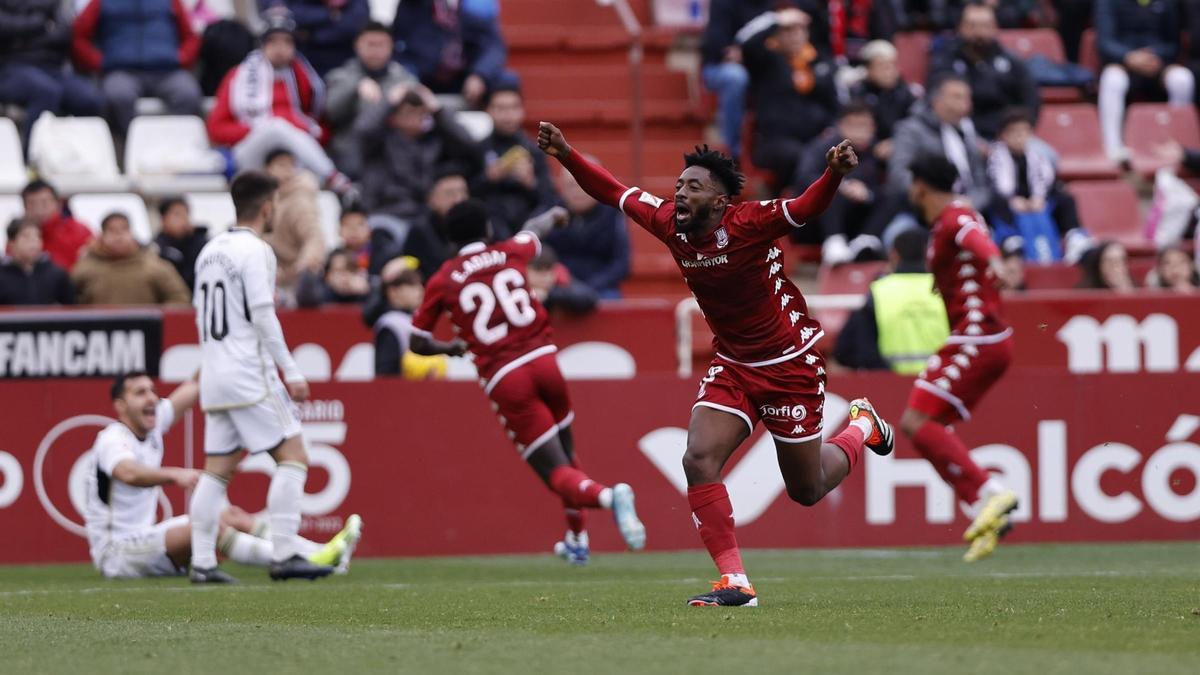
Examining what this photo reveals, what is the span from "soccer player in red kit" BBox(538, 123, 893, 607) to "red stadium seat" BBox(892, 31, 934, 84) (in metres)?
11.0

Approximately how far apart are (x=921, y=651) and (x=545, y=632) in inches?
64.5

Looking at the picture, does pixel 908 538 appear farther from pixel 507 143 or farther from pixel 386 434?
pixel 507 143

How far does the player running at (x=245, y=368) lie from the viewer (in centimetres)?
1101

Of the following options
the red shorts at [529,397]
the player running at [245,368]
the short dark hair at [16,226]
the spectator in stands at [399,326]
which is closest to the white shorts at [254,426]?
the player running at [245,368]

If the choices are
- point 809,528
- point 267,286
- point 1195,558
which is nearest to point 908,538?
point 809,528

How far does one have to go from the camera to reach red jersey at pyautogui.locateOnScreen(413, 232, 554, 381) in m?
12.3

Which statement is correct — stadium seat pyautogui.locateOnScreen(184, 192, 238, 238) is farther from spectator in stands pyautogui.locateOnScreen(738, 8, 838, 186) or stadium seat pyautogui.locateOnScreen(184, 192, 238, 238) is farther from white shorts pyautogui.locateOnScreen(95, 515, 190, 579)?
white shorts pyautogui.locateOnScreen(95, 515, 190, 579)

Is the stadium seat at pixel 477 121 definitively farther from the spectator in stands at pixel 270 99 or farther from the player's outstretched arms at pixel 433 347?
the player's outstretched arms at pixel 433 347

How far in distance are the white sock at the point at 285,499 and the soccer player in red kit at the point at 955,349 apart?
4015 mm

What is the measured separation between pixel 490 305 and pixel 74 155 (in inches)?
250

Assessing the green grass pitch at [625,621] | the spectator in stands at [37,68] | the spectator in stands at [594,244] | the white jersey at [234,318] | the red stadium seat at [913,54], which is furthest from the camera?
the red stadium seat at [913,54]

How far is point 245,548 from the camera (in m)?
12.1

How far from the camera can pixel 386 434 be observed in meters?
14.1

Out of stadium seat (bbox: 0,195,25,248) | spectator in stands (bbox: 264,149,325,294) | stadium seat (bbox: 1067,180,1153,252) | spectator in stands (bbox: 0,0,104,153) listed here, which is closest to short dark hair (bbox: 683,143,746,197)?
spectator in stands (bbox: 264,149,325,294)
